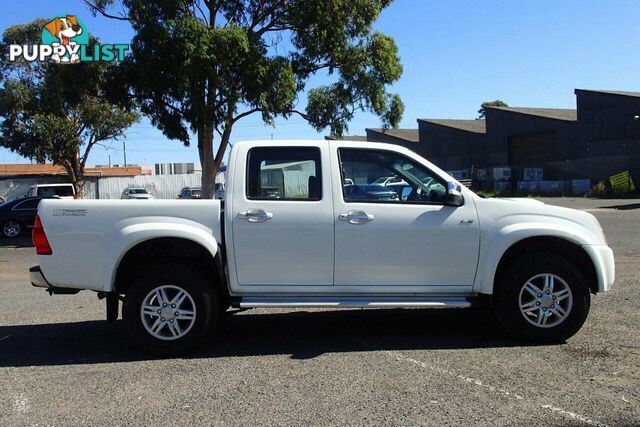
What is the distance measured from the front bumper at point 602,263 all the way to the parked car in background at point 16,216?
2068 centimetres

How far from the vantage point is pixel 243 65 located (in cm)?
1805

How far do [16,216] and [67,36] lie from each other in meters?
6.78

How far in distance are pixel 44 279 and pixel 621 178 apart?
145ft

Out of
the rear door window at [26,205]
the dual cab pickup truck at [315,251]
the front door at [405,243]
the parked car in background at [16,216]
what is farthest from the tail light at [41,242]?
the rear door window at [26,205]

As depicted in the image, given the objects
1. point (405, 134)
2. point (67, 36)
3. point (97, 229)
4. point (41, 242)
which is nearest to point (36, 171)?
point (67, 36)

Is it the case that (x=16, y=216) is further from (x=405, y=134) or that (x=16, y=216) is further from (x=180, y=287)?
(x=405, y=134)

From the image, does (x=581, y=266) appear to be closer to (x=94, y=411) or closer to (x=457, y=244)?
(x=457, y=244)

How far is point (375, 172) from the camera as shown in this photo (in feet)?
19.9

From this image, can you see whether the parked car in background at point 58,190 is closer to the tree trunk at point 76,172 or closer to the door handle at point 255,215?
the tree trunk at point 76,172

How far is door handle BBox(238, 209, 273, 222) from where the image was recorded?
226 inches

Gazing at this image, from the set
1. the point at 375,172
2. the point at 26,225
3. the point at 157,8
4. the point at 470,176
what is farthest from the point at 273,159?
the point at 470,176

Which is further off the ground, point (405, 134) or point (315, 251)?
point (405, 134)

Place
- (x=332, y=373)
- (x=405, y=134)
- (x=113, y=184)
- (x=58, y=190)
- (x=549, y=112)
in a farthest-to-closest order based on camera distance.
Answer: (x=405, y=134) → (x=549, y=112) → (x=113, y=184) → (x=58, y=190) → (x=332, y=373)

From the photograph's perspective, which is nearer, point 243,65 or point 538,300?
point 538,300
